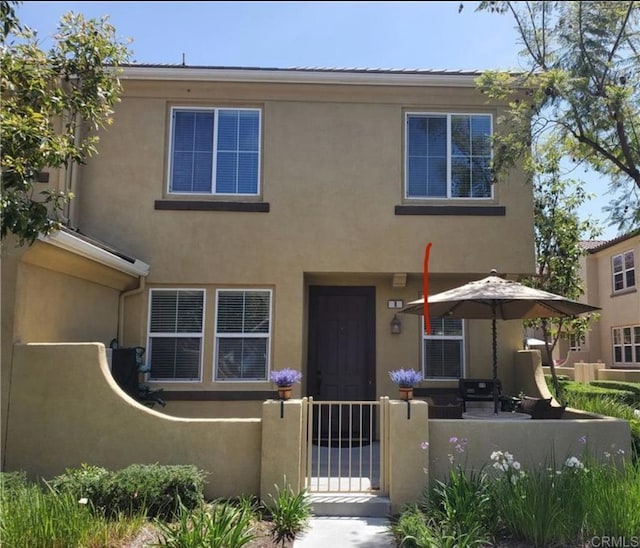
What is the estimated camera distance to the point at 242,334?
9641 mm

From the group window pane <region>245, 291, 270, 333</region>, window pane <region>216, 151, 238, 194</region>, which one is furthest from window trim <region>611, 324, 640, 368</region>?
window pane <region>216, 151, 238, 194</region>

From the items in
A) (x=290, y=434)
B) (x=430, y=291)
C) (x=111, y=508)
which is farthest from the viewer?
(x=430, y=291)

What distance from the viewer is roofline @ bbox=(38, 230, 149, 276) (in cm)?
693

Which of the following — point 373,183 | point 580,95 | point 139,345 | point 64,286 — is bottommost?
point 139,345

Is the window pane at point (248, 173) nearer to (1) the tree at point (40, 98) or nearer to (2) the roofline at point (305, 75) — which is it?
(2) the roofline at point (305, 75)

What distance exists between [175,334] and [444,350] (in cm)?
485

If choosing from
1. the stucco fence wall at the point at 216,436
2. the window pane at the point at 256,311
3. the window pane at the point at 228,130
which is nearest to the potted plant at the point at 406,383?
the stucco fence wall at the point at 216,436

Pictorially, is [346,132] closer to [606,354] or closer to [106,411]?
[106,411]

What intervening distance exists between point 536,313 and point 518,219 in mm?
2224

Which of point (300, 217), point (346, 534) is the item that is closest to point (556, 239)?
point (300, 217)

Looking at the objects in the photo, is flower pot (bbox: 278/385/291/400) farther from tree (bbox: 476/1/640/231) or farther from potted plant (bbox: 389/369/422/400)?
tree (bbox: 476/1/640/231)

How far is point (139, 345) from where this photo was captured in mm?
9508

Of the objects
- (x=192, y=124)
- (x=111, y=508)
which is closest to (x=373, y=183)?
(x=192, y=124)

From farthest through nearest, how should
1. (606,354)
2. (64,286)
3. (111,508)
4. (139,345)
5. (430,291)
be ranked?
(606,354) → (430,291) → (139,345) → (64,286) → (111,508)
